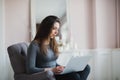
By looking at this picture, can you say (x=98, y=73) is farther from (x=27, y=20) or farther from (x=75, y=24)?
(x=27, y=20)

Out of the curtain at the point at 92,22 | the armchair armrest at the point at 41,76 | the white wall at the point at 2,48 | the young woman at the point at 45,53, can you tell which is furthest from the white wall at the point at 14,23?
the armchair armrest at the point at 41,76

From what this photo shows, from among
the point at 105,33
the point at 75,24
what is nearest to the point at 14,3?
the point at 75,24

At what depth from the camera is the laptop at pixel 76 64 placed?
87.9 inches

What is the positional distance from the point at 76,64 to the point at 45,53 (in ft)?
1.12

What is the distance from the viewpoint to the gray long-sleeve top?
7.25ft

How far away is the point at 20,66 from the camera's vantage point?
243cm

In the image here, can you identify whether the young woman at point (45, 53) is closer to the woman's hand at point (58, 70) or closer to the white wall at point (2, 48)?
the woman's hand at point (58, 70)

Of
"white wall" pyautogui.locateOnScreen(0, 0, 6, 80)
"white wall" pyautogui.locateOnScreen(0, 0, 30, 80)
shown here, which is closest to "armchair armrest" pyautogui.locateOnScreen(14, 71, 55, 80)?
"white wall" pyautogui.locateOnScreen(0, 0, 6, 80)

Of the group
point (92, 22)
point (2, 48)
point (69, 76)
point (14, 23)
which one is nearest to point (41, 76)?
point (69, 76)

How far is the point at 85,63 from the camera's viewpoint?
2420 mm

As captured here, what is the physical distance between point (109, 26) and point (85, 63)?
5.20 feet

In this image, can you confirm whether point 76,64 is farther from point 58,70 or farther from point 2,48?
point 2,48

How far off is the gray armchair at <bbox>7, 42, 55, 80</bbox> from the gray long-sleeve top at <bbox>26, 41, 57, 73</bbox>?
0.22 ft

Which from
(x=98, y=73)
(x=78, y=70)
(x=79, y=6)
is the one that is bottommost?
(x=98, y=73)
